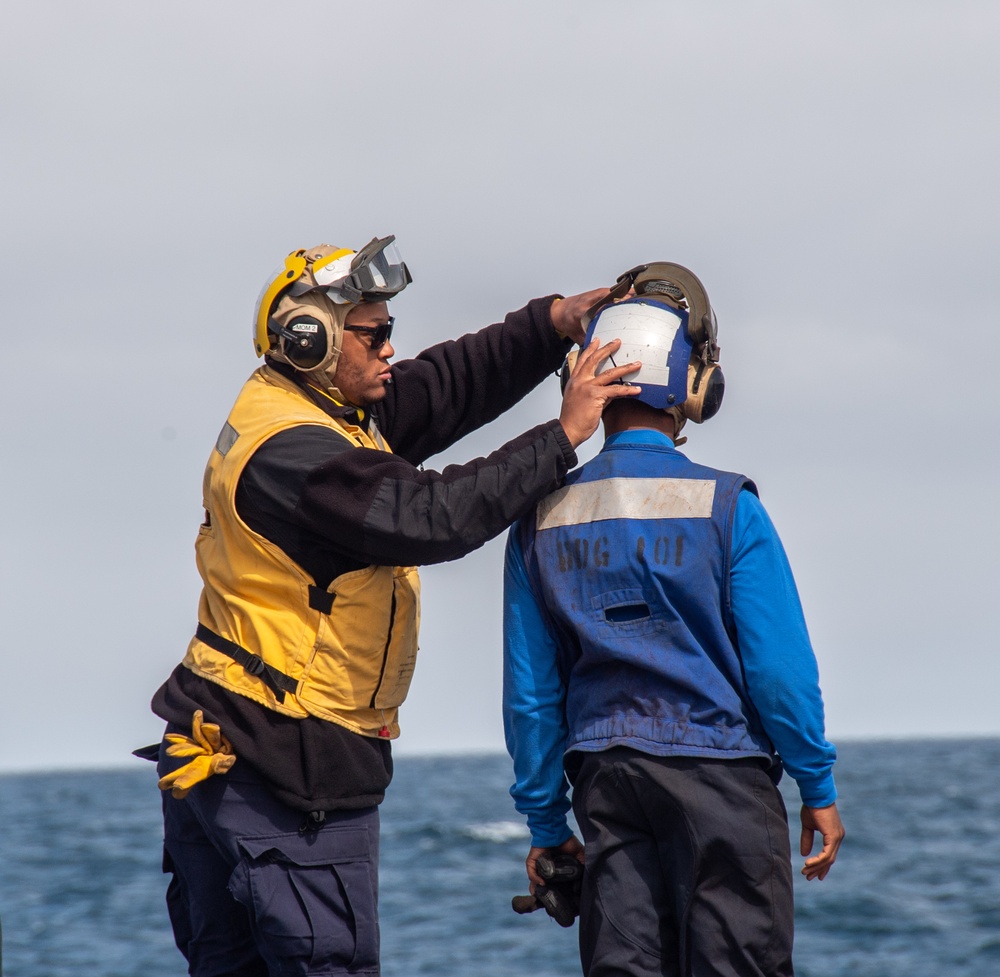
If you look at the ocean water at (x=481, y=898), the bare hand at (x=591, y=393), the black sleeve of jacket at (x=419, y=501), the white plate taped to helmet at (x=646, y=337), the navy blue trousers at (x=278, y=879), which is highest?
the white plate taped to helmet at (x=646, y=337)

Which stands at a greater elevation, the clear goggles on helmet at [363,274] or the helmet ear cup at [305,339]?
the clear goggles on helmet at [363,274]

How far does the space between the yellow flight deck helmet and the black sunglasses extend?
7cm

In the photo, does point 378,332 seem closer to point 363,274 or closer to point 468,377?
point 363,274

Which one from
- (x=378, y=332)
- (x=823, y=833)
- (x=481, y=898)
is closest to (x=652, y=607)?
(x=823, y=833)

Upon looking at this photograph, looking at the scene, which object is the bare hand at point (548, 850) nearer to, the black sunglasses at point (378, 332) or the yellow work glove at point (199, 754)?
the yellow work glove at point (199, 754)

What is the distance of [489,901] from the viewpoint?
35125 mm

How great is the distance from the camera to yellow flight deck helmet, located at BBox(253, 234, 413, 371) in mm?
4492

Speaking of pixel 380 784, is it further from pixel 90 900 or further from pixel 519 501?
pixel 90 900

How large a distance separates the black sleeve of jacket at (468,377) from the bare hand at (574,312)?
0.14 ft

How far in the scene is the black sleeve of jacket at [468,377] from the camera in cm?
514

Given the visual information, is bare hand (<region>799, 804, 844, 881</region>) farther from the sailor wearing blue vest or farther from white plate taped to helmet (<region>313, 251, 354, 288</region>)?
white plate taped to helmet (<region>313, 251, 354, 288</region>)

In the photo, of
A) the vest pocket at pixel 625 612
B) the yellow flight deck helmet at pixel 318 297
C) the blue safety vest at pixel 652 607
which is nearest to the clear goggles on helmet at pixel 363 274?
the yellow flight deck helmet at pixel 318 297

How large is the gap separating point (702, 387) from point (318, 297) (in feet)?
3.89

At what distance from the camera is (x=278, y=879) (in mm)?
4215
